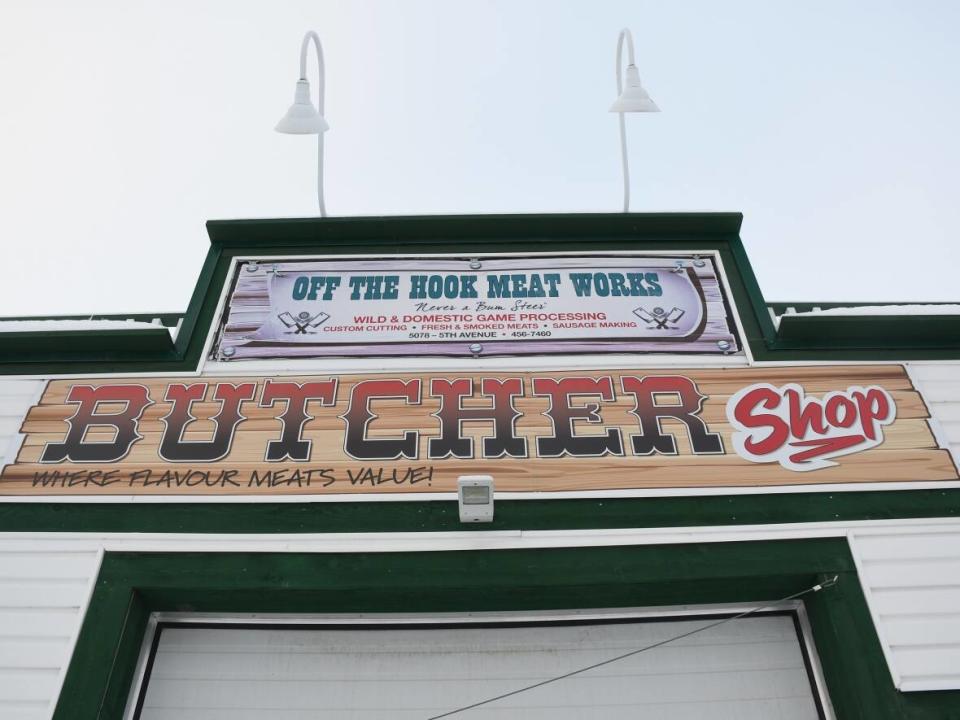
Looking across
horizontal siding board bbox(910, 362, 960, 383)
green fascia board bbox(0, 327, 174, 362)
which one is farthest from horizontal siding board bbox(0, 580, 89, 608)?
horizontal siding board bbox(910, 362, 960, 383)

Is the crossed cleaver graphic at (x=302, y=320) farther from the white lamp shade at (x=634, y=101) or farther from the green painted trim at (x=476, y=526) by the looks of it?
the white lamp shade at (x=634, y=101)

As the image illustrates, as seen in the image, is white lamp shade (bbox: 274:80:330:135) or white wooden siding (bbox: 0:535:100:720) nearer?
white wooden siding (bbox: 0:535:100:720)

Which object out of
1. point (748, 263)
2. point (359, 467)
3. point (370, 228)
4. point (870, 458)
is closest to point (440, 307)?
point (370, 228)

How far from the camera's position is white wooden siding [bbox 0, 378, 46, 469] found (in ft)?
21.1

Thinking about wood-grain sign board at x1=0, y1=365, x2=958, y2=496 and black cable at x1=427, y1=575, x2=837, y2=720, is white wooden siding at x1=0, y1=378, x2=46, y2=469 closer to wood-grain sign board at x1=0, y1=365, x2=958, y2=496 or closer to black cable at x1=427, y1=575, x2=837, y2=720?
wood-grain sign board at x1=0, y1=365, x2=958, y2=496

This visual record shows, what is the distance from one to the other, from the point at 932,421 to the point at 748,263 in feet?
7.00

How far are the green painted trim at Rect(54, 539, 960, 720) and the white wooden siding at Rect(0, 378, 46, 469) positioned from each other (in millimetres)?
1461

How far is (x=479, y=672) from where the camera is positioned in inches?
229

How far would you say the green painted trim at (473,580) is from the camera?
5656 mm

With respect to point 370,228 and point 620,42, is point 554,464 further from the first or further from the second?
point 620,42

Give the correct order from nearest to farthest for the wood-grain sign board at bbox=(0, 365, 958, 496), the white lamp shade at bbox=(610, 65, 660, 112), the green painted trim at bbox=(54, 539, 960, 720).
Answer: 1. the green painted trim at bbox=(54, 539, 960, 720)
2. the wood-grain sign board at bbox=(0, 365, 958, 496)
3. the white lamp shade at bbox=(610, 65, 660, 112)

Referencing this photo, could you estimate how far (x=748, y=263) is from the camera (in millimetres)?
7664

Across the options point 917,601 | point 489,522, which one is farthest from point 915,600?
point 489,522

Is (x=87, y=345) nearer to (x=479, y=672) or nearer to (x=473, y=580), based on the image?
(x=473, y=580)
